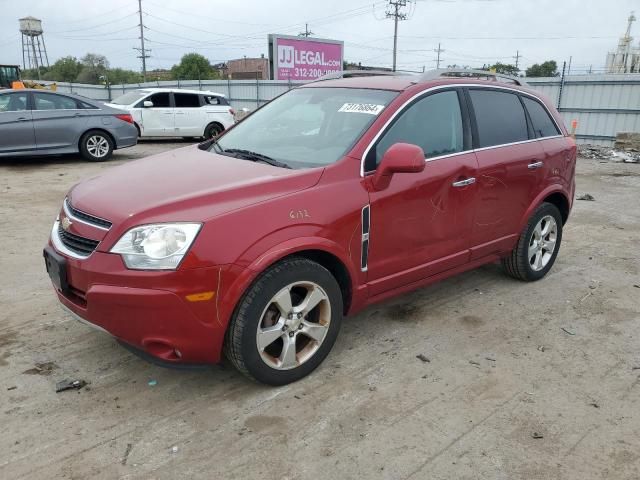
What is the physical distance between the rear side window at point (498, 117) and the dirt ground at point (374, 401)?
1324mm

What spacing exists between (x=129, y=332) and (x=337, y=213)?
50.8 inches

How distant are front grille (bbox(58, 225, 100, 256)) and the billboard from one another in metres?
23.7

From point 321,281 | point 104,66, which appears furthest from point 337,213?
point 104,66

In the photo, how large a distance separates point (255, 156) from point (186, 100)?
1332 centimetres

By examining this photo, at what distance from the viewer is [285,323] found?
3.00 meters

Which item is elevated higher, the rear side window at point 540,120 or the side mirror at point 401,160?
the rear side window at point 540,120

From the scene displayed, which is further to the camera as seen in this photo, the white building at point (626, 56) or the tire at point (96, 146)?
the white building at point (626, 56)

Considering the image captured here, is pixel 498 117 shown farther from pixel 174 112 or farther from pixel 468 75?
pixel 174 112

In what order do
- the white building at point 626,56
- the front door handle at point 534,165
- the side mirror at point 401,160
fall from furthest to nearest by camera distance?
the white building at point 626,56, the front door handle at point 534,165, the side mirror at point 401,160

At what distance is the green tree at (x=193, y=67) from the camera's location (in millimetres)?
76312

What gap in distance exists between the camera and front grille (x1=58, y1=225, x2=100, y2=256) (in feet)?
9.20

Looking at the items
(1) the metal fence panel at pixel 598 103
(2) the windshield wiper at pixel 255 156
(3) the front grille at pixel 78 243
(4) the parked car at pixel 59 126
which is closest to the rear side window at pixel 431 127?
(2) the windshield wiper at pixel 255 156

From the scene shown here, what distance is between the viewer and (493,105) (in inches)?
168

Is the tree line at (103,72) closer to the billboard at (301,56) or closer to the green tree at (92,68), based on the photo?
the green tree at (92,68)
